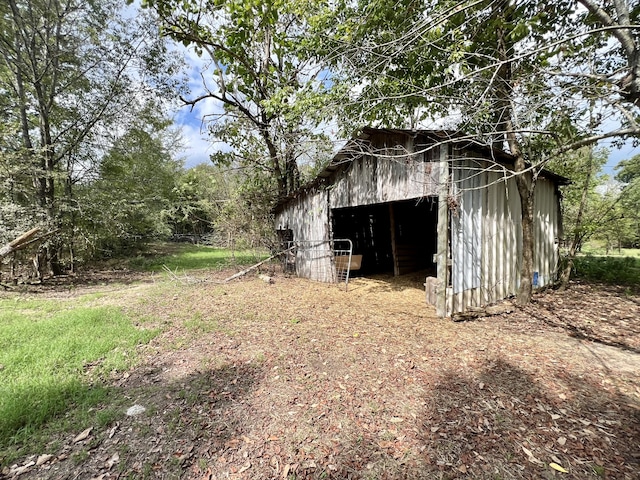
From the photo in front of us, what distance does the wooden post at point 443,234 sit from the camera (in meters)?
5.11

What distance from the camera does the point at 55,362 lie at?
3.84 meters

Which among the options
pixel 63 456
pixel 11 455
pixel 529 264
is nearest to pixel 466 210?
pixel 529 264

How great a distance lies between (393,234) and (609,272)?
6446 millimetres

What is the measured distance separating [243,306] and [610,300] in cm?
781

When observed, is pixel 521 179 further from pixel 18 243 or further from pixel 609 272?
pixel 18 243

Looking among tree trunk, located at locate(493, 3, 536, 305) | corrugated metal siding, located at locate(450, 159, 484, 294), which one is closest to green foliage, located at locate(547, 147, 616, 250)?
tree trunk, located at locate(493, 3, 536, 305)

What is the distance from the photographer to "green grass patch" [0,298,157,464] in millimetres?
2824

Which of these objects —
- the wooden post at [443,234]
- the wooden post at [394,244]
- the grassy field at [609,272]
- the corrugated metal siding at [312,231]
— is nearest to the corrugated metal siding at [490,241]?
the wooden post at [443,234]

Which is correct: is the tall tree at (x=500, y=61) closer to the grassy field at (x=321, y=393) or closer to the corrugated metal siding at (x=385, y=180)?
the corrugated metal siding at (x=385, y=180)

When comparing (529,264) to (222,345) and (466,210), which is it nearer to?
(466,210)

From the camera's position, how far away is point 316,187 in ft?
28.6

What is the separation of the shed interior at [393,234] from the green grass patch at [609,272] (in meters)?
4.34

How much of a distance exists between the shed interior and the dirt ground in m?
4.55

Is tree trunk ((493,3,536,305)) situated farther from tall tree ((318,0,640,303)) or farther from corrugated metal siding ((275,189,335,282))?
corrugated metal siding ((275,189,335,282))
